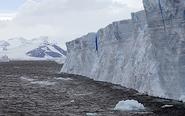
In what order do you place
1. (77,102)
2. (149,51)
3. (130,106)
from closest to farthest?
1. (130,106)
2. (77,102)
3. (149,51)

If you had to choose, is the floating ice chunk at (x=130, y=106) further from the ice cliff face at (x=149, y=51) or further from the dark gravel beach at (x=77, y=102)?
the ice cliff face at (x=149, y=51)

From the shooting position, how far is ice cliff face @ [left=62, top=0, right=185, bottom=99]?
22141mm

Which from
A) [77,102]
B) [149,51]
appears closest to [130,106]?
[77,102]

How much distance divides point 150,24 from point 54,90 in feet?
26.6

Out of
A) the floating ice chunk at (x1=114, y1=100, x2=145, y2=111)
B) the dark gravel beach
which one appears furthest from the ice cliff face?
the floating ice chunk at (x1=114, y1=100, x2=145, y2=111)

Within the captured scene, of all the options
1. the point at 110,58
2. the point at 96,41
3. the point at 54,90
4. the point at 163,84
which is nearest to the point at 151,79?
the point at 163,84

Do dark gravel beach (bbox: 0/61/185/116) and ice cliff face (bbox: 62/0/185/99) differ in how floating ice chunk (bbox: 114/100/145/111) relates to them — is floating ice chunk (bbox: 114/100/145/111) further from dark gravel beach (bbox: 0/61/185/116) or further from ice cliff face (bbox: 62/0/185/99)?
ice cliff face (bbox: 62/0/185/99)

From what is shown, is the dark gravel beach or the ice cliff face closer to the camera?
the dark gravel beach

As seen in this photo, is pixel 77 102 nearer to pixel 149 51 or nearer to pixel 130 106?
pixel 130 106

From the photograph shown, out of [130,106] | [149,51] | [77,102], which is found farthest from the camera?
[149,51]

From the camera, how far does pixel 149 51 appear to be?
2530cm

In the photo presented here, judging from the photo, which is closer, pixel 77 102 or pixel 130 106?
pixel 130 106

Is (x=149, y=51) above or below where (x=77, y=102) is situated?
above

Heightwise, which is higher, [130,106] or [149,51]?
[149,51]
